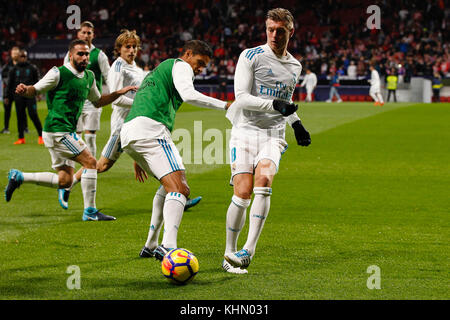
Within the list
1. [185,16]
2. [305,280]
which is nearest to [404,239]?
[305,280]

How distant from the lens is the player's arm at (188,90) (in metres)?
5.69

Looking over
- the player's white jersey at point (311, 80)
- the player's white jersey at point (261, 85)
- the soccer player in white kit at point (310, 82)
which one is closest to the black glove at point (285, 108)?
the player's white jersey at point (261, 85)

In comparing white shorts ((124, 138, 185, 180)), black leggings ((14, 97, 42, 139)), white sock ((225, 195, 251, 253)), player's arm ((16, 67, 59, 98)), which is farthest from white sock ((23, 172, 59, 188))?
black leggings ((14, 97, 42, 139))

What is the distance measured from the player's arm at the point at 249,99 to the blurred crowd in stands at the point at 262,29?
35458 millimetres

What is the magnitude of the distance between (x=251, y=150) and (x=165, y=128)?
2.51ft

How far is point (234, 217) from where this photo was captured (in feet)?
19.6

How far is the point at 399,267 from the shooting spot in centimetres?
605

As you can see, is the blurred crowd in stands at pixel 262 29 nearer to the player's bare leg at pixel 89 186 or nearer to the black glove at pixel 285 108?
the player's bare leg at pixel 89 186

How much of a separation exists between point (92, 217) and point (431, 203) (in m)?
4.45

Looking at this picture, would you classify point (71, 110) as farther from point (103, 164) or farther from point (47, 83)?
point (103, 164)

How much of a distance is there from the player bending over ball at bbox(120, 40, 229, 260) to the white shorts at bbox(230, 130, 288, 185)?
44 cm

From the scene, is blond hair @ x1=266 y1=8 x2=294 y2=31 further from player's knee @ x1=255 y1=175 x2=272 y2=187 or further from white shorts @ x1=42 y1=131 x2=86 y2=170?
white shorts @ x1=42 y1=131 x2=86 y2=170
